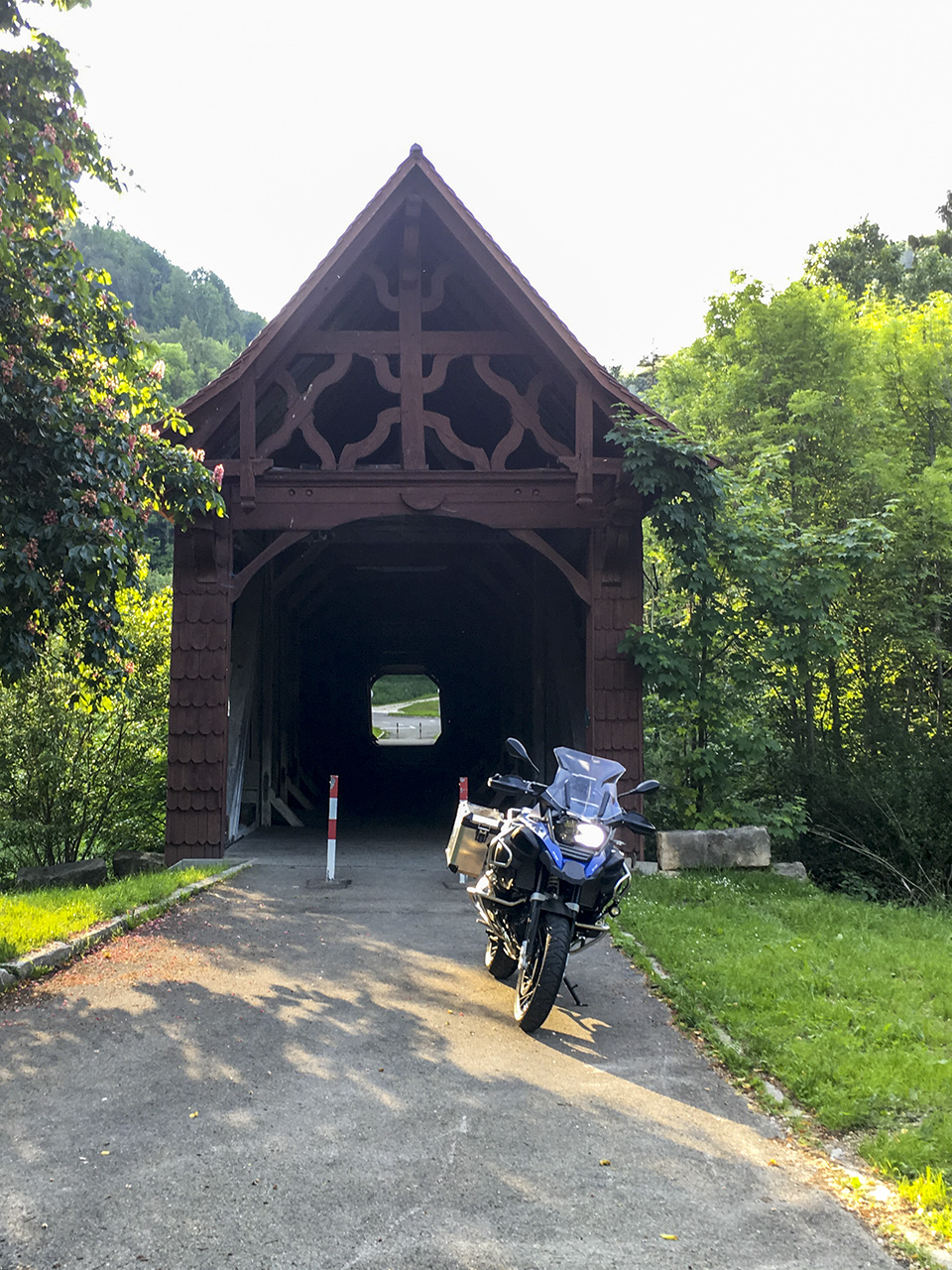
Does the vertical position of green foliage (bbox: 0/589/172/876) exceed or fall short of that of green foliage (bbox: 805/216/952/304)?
it falls short

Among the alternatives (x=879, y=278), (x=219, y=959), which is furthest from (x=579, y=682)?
(x=879, y=278)

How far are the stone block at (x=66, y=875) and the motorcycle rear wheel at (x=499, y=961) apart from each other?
5009mm

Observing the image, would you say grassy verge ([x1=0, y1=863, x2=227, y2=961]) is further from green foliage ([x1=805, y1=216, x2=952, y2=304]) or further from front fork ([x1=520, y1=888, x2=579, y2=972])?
green foliage ([x1=805, y1=216, x2=952, y2=304])

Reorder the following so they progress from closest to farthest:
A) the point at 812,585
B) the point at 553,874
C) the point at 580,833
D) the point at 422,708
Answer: the point at 553,874, the point at 580,833, the point at 812,585, the point at 422,708

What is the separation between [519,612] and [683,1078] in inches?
498

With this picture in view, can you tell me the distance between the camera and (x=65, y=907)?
7.11 m

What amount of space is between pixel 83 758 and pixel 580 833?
8.82 m

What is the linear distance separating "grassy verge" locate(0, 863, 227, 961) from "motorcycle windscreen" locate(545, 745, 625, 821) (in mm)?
3186

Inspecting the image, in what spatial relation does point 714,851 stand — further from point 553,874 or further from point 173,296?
point 173,296

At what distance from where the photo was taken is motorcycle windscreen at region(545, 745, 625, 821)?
5.14m

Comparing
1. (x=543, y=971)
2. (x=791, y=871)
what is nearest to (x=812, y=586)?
(x=791, y=871)

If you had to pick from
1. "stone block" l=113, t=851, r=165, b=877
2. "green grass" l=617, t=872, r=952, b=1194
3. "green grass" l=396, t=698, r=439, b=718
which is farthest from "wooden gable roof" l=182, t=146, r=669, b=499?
"green grass" l=396, t=698, r=439, b=718

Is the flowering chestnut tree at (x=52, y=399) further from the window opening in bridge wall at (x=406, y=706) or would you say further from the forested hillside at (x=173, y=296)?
the forested hillside at (x=173, y=296)

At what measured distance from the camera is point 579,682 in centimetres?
1242
